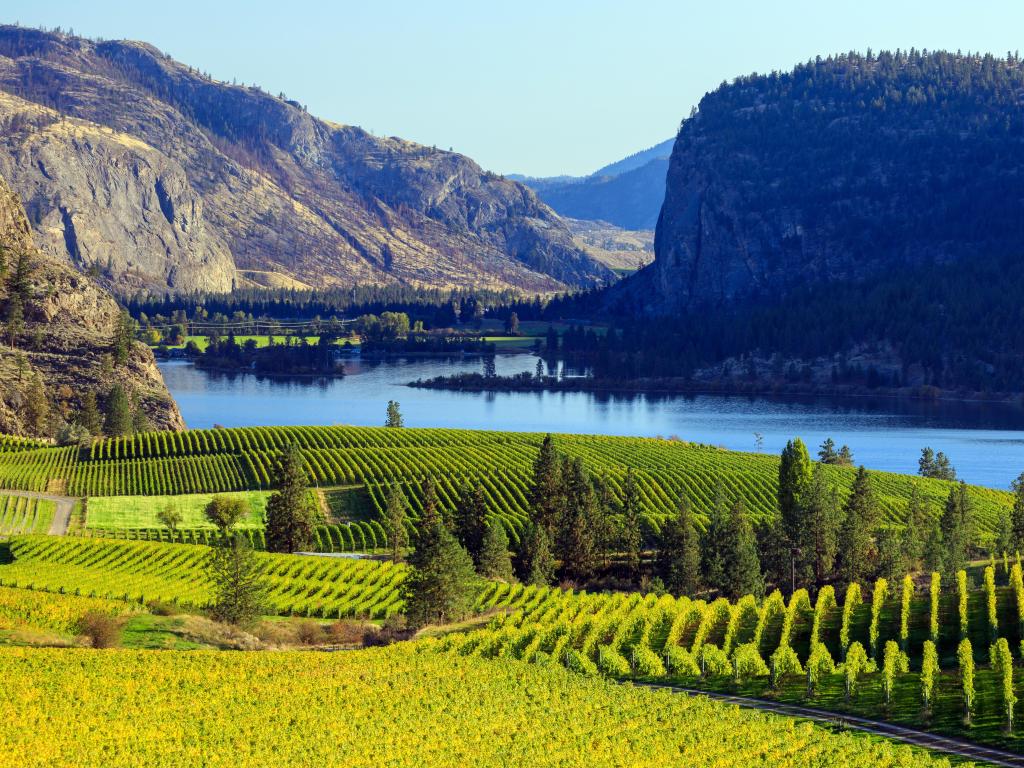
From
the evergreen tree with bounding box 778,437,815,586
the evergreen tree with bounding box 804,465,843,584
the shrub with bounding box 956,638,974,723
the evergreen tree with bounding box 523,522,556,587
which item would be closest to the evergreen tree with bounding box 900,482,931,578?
the evergreen tree with bounding box 804,465,843,584

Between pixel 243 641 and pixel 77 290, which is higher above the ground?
pixel 77 290

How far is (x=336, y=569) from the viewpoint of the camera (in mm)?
85625

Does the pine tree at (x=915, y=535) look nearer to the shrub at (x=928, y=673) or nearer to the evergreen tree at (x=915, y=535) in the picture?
the evergreen tree at (x=915, y=535)

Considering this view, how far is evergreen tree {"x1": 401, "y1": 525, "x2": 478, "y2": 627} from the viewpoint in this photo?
7119 centimetres

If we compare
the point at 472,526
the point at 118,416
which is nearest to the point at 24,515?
the point at 472,526

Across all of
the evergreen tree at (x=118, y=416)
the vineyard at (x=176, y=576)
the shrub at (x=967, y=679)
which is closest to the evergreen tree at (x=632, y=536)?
the vineyard at (x=176, y=576)

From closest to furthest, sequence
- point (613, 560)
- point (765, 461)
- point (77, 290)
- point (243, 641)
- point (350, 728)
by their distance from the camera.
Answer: point (350, 728)
point (243, 641)
point (613, 560)
point (765, 461)
point (77, 290)

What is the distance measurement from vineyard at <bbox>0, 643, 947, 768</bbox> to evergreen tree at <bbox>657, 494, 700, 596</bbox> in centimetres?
3832

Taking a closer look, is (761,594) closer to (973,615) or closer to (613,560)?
(613,560)

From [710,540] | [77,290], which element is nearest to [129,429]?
[77,290]

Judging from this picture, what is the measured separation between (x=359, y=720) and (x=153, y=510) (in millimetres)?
79869

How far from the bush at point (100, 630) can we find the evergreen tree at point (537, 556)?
38.1 m

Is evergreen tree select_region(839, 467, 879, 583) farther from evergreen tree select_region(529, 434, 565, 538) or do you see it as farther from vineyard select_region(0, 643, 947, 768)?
vineyard select_region(0, 643, 947, 768)

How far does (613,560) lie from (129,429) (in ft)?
267
